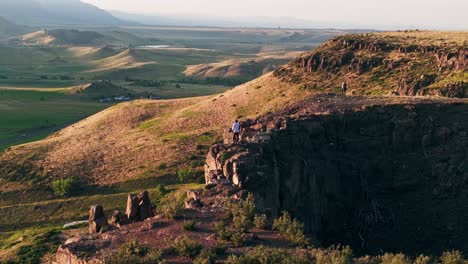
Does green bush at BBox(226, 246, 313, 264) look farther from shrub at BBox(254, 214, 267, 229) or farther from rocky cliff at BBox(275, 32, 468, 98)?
rocky cliff at BBox(275, 32, 468, 98)

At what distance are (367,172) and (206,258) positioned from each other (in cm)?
2329

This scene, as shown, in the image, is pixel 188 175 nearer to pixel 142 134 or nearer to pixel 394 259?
pixel 142 134

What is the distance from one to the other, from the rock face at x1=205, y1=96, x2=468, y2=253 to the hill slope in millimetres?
19892

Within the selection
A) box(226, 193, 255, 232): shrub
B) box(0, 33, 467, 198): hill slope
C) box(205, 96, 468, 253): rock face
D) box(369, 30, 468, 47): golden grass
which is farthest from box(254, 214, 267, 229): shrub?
box(369, 30, 468, 47): golden grass

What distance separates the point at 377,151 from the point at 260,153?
13467 mm

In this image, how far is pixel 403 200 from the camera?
4041 cm

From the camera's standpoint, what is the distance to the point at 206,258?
21719 mm

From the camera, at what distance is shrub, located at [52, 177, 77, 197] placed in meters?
56.8

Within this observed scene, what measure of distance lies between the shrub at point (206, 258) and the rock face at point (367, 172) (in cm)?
826

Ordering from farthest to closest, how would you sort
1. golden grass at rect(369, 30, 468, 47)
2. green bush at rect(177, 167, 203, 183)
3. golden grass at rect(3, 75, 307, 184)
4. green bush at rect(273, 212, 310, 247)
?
1. golden grass at rect(369, 30, 468, 47)
2. golden grass at rect(3, 75, 307, 184)
3. green bush at rect(177, 167, 203, 183)
4. green bush at rect(273, 212, 310, 247)

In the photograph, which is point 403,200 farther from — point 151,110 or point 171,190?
point 151,110

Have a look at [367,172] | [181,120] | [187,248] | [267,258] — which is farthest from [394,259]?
[181,120]

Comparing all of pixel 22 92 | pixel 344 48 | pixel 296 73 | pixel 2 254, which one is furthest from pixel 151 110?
pixel 22 92

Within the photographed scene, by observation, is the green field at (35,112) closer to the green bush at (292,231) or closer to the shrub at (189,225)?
the shrub at (189,225)
